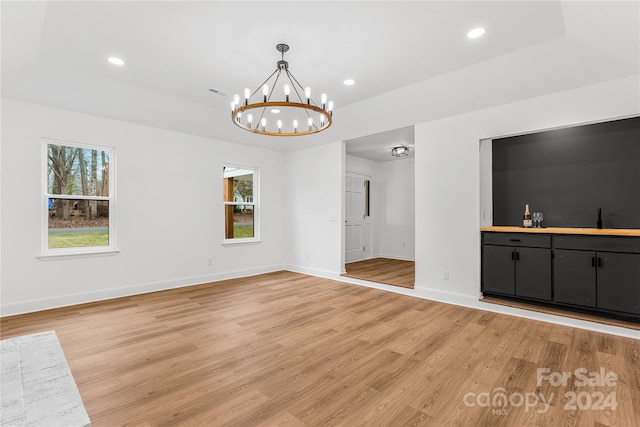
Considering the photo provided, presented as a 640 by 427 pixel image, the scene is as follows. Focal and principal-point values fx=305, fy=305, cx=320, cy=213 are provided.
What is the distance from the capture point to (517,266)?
13.1ft

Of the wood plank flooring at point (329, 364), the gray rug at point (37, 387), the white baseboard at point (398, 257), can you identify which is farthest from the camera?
the white baseboard at point (398, 257)

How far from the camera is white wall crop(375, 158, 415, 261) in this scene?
7.99 m

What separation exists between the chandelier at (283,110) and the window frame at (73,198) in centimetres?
221

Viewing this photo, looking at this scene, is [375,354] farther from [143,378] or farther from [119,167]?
[119,167]

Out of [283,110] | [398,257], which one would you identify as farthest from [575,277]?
[398,257]

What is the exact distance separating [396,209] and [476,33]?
5718mm

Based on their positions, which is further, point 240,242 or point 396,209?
point 396,209

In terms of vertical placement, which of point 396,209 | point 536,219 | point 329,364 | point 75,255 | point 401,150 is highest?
point 401,150

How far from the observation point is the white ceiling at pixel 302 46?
2.50m

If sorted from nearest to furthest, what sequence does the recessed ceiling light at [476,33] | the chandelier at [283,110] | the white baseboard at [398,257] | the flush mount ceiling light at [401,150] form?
the recessed ceiling light at [476,33], the chandelier at [283,110], the flush mount ceiling light at [401,150], the white baseboard at [398,257]

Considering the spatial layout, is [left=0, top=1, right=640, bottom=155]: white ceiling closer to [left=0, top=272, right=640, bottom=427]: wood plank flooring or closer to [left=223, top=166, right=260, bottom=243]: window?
[left=223, top=166, right=260, bottom=243]: window

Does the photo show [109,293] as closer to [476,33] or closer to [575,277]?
[476,33]

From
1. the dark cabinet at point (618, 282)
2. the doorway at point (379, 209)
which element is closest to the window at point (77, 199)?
the doorway at point (379, 209)

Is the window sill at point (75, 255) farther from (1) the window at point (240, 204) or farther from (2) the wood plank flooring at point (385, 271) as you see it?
(2) the wood plank flooring at point (385, 271)
